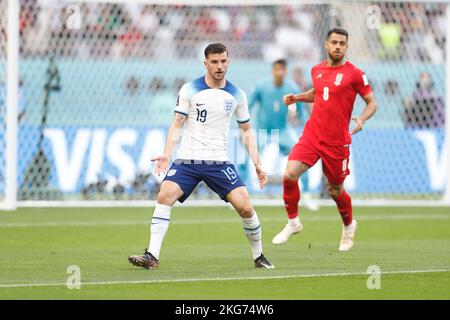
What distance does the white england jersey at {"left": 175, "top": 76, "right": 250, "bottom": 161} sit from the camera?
11.6 meters

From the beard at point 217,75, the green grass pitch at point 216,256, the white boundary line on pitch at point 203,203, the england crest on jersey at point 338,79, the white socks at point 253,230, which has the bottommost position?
the green grass pitch at point 216,256

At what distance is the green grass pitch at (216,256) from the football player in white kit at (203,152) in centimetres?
53

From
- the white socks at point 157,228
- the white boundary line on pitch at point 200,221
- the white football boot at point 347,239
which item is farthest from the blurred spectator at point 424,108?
the white socks at point 157,228

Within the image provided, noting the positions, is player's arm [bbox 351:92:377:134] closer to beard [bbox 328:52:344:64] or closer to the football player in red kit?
the football player in red kit

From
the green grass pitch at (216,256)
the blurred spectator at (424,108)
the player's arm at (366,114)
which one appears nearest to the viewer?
the green grass pitch at (216,256)

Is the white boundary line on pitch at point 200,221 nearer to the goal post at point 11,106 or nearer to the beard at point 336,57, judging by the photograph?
the goal post at point 11,106

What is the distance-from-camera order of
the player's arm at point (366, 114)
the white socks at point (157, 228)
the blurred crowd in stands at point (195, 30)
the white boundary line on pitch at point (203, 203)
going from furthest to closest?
1. the blurred crowd in stands at point (195, 30)
2. the white boundary line on pitch at point (203, 203)
3. the player's arm at point (366, 114)
4. the white socks at point (157, 228)

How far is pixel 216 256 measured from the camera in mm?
13141

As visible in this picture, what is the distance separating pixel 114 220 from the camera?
60.3ft

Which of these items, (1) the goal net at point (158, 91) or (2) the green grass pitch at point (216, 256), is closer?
(2) the green grass pitch at point (216, 256)

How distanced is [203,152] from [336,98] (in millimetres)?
2626

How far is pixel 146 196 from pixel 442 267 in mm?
10708

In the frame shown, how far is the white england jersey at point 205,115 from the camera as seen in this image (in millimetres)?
11594
